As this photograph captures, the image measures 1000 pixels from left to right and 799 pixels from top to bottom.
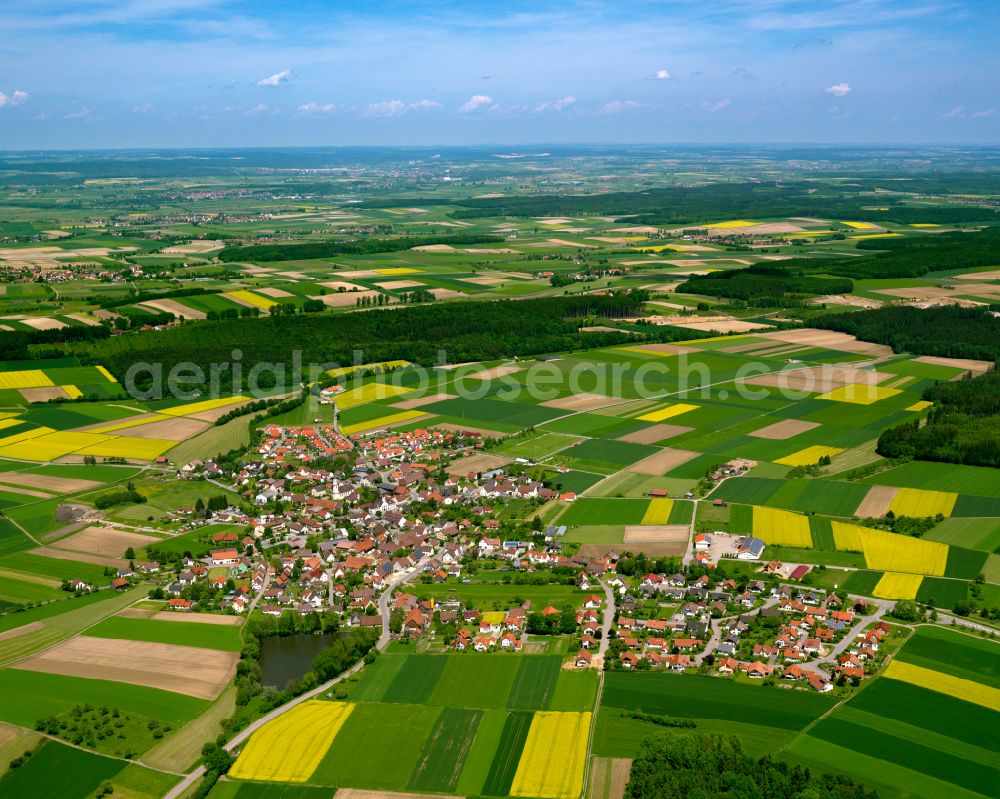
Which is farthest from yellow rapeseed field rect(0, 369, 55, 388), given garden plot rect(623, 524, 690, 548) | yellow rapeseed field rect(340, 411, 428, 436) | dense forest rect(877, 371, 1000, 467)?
dense forest rect(877, 371, 1000, 467)

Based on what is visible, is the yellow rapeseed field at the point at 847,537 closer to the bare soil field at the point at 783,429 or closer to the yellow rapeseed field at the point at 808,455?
the yellow rapeseed field at the point at 808,455

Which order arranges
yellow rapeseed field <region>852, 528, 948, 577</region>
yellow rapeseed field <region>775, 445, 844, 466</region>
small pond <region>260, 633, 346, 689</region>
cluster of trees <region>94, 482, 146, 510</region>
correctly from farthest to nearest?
yellow rapeseed field <region>775, 445, 844, 466</region> → cluster of trees <region>94, 482, 146, 510</region> → yellow rapeseed field <region>852, 528, 948, 577</region> → small pond <region>260, 633, 346, 689</region>

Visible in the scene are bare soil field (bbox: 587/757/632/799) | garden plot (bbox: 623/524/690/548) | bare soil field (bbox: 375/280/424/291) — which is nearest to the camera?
bare soil field (bbox: 587/757/632/799)

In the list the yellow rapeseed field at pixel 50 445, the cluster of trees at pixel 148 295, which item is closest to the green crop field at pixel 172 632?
the yellow rapeseed field at pixel 50 445

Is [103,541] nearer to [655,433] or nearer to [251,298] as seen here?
[655,433]

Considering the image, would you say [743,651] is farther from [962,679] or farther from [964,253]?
[964,253]

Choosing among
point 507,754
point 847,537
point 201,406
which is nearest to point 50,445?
point 201,406

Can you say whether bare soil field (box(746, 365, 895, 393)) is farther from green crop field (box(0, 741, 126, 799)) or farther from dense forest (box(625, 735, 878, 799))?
green crop field (box(0, 741, 126, 799))

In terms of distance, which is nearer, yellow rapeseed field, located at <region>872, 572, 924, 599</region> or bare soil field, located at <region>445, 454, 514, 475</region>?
yellow rapeseed field, located at <region>872, 572, 924, 599</region>
